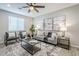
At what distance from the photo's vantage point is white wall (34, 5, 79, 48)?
184 centimetres

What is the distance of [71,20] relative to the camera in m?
2.04

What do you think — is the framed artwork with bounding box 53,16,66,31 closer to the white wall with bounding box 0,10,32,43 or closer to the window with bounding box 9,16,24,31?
the white wall with bounding box 0,10,32,43

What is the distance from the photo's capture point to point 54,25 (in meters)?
2.12

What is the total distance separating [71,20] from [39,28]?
110cm

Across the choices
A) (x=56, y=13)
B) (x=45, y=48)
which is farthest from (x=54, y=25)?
(x=45, y=48)

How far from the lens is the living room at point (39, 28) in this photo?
68.5 inches

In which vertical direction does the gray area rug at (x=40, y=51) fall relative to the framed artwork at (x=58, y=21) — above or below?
below

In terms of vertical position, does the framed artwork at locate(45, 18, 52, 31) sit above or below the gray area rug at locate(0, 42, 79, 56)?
above

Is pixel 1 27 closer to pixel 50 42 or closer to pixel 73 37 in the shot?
pixel 50 42

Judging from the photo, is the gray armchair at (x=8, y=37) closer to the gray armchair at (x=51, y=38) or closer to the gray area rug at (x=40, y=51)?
the gray area rug at (x=40, y=51)

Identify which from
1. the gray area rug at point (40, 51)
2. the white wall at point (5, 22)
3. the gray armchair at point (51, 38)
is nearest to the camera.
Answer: the gray area rug at point (40, 51)

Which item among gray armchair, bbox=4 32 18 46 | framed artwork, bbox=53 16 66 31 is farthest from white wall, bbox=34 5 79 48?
gray armchair, bbox=4 32 18 46

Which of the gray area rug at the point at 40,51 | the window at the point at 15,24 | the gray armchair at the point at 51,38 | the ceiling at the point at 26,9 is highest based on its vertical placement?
the ceiling at the point at 26,9

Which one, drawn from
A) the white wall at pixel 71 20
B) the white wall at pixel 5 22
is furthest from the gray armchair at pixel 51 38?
the white wall at pixel 5 22
